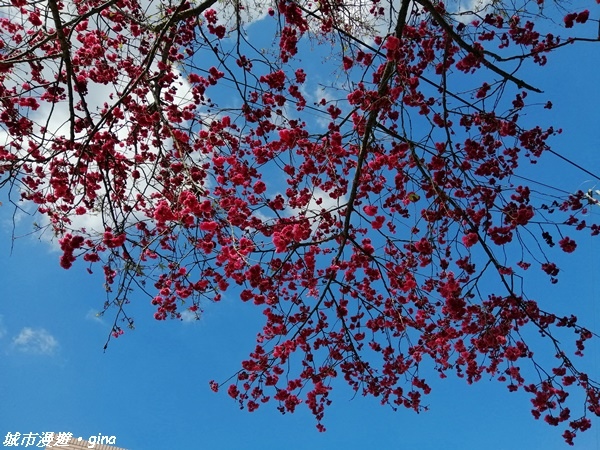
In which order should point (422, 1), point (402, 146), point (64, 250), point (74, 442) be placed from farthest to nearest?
point (74, 442) → point (402, 146) → point (422, 1) → point (64, 250)

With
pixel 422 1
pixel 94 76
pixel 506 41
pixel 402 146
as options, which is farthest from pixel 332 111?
pixel 94 76

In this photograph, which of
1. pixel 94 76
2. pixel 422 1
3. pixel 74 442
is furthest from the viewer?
pixel 74 442

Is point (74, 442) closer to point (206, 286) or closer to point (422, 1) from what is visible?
point (206, 286)

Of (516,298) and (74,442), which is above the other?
(74,442)

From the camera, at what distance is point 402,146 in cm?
440

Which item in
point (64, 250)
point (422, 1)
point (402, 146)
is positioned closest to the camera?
point (64, 250)

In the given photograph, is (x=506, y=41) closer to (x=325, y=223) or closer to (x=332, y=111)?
(x=332, y=111)

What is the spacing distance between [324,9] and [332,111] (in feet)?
3.33

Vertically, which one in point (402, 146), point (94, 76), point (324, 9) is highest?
point (324, 9)

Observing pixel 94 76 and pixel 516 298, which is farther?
pixel 94 76

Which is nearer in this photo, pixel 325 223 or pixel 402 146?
pixel 402 146

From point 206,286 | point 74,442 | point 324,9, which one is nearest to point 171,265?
point 206,286

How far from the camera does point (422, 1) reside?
390 centimetres

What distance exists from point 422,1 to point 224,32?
2.20 m
